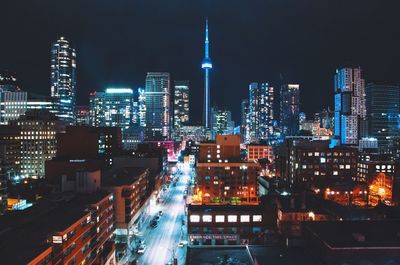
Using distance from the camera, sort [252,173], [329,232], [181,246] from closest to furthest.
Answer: [329,232], [181,246], [252,173]

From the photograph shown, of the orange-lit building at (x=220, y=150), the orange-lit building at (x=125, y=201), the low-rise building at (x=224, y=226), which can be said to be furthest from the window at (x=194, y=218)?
the orange-lit building at (x=220, y=150)

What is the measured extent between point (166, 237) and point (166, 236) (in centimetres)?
50

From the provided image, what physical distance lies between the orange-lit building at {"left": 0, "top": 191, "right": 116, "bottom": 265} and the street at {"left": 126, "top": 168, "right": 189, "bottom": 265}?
5167 mm

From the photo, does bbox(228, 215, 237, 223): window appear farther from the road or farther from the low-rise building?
the road

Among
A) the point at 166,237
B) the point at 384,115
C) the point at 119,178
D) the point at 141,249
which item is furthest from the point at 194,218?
the point at 384,115

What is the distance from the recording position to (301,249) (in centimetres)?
3612

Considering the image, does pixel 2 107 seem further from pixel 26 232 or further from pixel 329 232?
pixel 329 232

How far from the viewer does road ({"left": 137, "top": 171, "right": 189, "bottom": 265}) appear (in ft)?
153

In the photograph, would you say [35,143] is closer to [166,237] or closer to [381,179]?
[166,237]

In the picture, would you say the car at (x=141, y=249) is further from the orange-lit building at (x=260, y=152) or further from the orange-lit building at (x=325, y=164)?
the orange-lit building at (x=260, y=152)

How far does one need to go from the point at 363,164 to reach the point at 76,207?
8262cm

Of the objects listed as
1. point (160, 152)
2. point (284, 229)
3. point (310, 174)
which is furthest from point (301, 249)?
point (160, 152)

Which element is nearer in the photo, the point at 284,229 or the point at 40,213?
the point at 40,213

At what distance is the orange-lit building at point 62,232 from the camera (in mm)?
28328
